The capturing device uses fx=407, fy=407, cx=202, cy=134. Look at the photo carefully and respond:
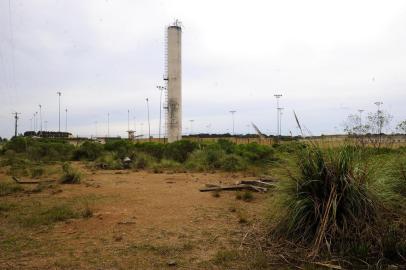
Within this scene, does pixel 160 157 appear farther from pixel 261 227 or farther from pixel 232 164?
pixel 261 227

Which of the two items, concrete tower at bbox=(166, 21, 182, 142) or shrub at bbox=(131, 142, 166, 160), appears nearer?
shrub at bbox=(131, 142, 166, 160)

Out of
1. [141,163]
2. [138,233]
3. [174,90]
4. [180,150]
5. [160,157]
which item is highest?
[174,90]

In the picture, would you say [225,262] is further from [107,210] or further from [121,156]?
[121,156]

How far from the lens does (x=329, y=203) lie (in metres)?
5.81

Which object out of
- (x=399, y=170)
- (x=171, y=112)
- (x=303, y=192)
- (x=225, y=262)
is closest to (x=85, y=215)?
(x=225, y=262)

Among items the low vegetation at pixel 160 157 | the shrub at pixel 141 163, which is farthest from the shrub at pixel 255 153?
the shrub at pixel 141 163

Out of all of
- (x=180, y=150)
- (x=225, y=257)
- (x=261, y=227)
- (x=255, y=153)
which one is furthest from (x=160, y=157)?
(x=225, y=257)

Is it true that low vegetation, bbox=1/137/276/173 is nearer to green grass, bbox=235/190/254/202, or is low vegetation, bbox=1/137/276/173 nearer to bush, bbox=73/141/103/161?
bush, bbox=73/141/103/161

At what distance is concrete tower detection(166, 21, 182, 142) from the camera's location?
135 feet

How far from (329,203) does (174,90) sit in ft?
118

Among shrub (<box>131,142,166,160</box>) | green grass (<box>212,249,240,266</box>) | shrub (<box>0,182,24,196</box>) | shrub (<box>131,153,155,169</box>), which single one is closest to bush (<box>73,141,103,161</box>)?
shrub (<box>131,142,166,160</box>)

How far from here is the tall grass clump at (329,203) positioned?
18.6 ft

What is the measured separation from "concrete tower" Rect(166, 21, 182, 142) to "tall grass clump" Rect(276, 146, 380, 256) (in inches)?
1378

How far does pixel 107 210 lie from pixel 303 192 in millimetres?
4920
